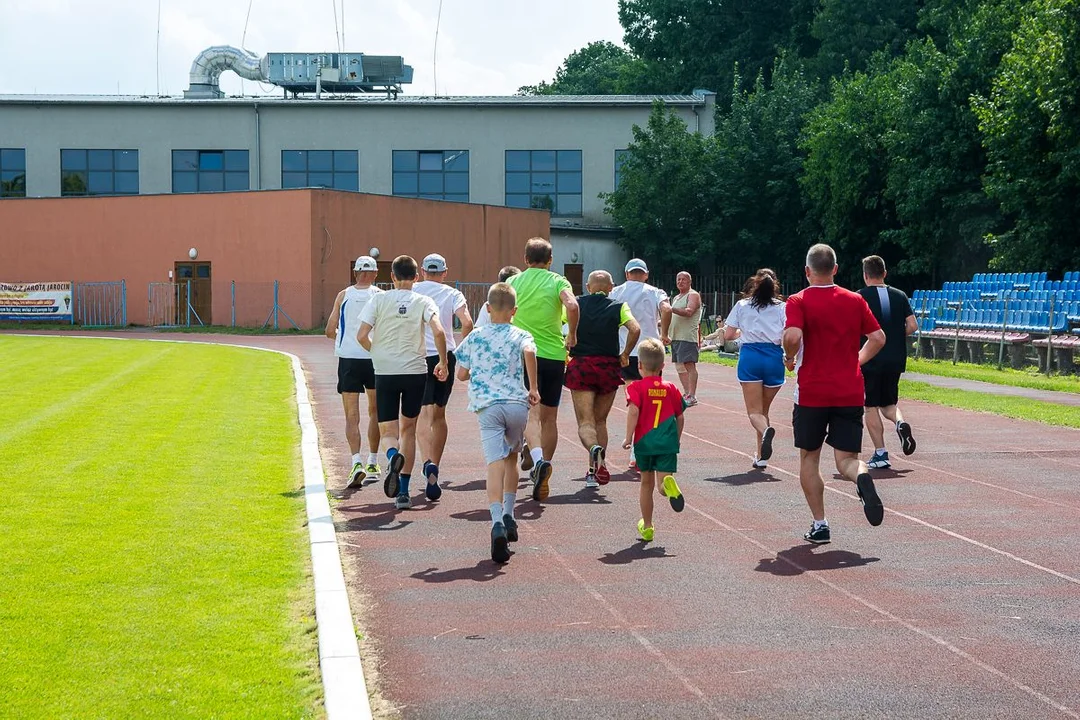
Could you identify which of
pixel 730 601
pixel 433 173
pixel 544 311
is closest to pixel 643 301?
pixel 544 311

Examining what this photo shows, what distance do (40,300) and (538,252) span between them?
143 feet

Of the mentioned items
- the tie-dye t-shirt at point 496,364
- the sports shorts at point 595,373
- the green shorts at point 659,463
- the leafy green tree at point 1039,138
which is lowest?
the green shorts at point 659,463

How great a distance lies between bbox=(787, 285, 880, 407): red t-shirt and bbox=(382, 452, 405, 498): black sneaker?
308 cm

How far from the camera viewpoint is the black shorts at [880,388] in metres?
12.2

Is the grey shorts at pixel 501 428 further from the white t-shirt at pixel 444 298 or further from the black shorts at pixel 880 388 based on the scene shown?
the black shorts at pixel 880 388

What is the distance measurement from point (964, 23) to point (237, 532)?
41283 mm

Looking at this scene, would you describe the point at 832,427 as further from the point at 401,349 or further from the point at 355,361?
the point at 355,361

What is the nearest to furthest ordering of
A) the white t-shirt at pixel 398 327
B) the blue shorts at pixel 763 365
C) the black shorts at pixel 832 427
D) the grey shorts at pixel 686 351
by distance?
the black shorts at pixel 832 427 → the white t-shirt at pixel 398 327 → the blue shorts at pixel 763 365 → the grey shorts at pixel 686 351

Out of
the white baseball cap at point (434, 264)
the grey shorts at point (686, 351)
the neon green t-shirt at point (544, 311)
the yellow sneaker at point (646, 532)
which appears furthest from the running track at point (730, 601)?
the grey shorts at point (686, 351)

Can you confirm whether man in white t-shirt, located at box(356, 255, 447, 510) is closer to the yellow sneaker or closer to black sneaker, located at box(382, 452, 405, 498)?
black sneaker, located at box(382, 452, 405, 498)

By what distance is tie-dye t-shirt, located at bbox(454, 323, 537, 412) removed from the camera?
332 inches

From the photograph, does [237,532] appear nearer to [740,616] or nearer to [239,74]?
[740,616]

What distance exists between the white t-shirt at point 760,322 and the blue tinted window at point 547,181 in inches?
1806

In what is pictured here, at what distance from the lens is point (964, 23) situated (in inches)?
1743
